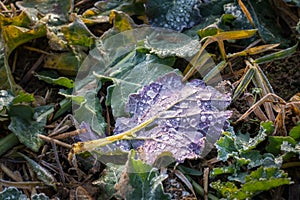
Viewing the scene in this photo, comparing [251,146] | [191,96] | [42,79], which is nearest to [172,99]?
[191,96]

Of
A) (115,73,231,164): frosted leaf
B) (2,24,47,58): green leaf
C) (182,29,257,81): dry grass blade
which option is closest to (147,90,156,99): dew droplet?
(115,73,231,164): frosted leaf

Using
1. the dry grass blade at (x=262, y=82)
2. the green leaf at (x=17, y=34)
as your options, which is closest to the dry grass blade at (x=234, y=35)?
the dry grass blade at (x=262, y=82)

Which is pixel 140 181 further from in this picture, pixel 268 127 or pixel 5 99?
pixel 5 99

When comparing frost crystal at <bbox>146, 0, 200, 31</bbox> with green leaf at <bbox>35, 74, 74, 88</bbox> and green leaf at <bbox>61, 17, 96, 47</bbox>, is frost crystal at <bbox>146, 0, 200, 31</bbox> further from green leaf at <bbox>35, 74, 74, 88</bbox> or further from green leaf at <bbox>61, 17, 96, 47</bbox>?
green leaf at <bbox>35, 74, 74, 88</bbox>

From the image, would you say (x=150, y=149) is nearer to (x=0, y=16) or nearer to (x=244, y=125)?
(x=244, y=125)

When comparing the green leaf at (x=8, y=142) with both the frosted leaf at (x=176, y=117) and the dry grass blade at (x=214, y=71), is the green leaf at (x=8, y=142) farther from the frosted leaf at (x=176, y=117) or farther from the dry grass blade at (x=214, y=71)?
the dry grass blade at (x=214, y=71)
